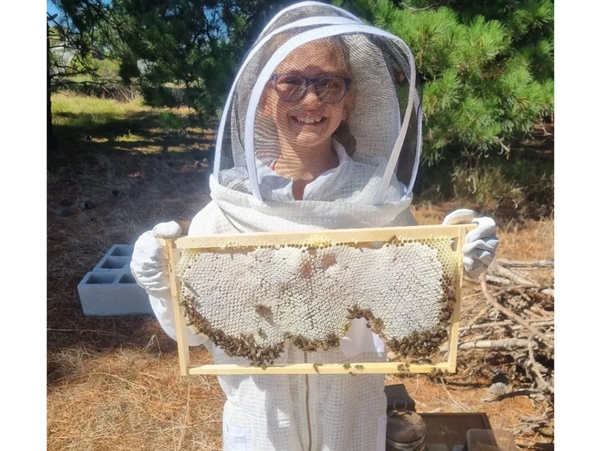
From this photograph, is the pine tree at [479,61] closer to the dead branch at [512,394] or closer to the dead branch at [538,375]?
the dead branch at [538,375]

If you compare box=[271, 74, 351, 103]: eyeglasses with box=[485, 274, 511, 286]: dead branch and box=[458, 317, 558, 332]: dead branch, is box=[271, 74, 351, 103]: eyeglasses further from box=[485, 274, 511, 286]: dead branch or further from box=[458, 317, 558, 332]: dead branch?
box=[485, 274, 511, 286]: dead branch

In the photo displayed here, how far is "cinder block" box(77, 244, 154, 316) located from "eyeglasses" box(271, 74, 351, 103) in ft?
7.35

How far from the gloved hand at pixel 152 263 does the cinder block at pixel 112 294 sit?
6.52ft

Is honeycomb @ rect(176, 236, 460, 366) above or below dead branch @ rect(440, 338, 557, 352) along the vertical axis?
above

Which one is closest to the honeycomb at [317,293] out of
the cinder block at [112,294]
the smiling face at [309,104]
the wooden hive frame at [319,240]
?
the wooden hive frame at [319,240]

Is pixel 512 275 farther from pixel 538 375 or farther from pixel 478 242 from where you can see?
pixel 478 242

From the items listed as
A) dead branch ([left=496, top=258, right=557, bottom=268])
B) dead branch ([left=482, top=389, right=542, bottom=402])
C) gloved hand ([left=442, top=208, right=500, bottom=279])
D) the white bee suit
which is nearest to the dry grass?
dead branch ([left=482, top=389, right=542, bottom=402])

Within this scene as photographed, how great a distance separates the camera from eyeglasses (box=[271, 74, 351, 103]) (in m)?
1.17

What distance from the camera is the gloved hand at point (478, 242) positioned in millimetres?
1124

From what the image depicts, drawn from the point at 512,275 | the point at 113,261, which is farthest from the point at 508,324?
the point at 113,261

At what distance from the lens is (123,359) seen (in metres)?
2.78

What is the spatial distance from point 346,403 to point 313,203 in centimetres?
55

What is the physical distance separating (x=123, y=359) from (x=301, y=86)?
2220 mm
